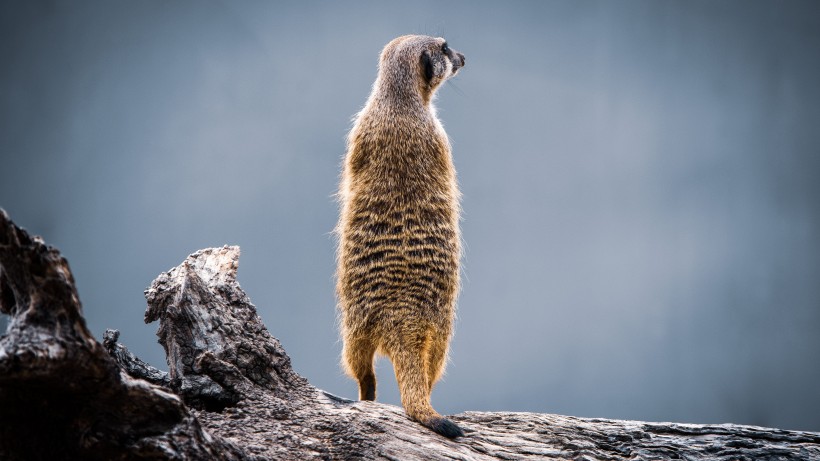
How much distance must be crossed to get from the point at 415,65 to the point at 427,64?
11cm

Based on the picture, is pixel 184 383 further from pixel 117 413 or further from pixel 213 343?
pixel 117 413

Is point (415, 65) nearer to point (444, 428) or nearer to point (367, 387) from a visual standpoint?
point (367, 387)

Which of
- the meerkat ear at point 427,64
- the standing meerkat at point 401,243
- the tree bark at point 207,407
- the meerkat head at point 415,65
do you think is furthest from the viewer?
the meerkat ear at point 427,64

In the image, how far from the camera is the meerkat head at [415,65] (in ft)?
12.9

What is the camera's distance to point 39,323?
1.55m

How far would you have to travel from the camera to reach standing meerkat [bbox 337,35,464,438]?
3.06 meters

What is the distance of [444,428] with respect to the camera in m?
2.64

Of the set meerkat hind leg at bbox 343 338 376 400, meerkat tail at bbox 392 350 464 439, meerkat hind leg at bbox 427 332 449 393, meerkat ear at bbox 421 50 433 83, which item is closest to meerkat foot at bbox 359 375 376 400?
meerkat hind leg at bbox 343 338 376 400

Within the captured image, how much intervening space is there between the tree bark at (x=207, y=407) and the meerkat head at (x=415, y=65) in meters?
1.44

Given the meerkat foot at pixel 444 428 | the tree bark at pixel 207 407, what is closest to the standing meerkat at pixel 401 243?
the meerkat foot at pixel 444 428

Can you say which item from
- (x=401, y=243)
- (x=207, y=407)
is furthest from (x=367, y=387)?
(x=207, y=407)

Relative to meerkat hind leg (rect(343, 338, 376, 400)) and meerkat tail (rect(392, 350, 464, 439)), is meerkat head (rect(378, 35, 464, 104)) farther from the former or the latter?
meerkat tail (rect(392, 350, 464, 439))

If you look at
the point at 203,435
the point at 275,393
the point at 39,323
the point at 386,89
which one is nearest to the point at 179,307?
the point at 275,393

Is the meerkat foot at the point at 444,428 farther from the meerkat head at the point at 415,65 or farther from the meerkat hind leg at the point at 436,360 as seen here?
the meerkat head at the point at 415,65
